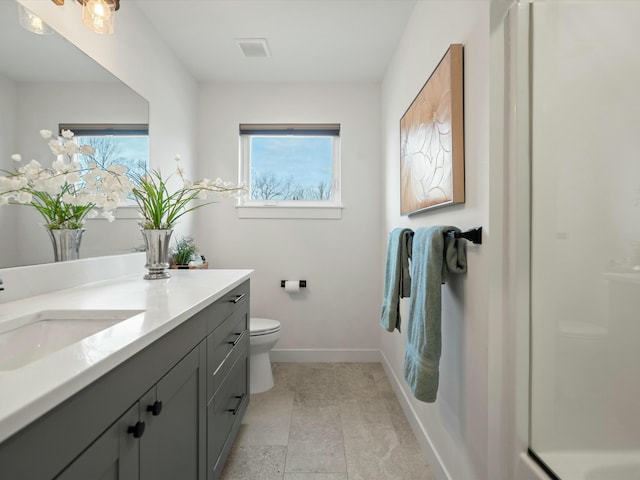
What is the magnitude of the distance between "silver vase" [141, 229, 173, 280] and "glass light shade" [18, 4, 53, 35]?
0.87m

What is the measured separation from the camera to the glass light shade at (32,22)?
3.83 ft

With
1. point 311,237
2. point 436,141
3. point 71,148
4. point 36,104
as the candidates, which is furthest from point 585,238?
point 311,237

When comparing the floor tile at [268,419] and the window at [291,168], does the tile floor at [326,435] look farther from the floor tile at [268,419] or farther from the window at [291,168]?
the window at [291,168]

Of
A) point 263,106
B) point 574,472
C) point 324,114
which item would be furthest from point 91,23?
point 574,472

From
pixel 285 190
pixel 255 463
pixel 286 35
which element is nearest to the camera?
pixel 255 463

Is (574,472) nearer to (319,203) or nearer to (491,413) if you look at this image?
(491,413)

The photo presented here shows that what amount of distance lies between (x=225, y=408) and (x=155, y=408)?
28.6 inches

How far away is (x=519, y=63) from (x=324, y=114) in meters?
2.04

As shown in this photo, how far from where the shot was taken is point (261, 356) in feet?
7.63

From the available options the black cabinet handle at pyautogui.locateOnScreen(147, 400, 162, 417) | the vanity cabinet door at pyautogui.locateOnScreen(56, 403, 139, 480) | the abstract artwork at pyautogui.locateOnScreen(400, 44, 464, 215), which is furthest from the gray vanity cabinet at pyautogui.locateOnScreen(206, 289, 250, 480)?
the abstract artwork at pyautogui.locateOnScreen(400, 44, 464, 215)

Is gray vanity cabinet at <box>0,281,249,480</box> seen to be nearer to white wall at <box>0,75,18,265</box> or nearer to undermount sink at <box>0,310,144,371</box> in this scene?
undermount sink at <box>0,310,144,371</box>

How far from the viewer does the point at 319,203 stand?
2.89 meters

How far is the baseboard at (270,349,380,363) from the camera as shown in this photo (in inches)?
111

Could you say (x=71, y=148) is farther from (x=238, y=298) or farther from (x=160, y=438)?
(x=160, y=438)
